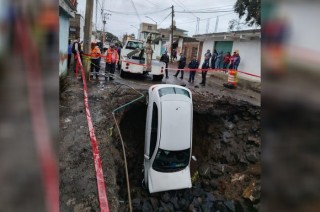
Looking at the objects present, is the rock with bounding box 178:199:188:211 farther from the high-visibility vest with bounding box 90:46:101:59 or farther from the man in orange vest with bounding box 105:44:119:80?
the high-visibility vest with bounding box 90:46:101:59

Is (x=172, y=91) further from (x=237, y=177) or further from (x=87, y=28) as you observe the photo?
(x=87, y=28)

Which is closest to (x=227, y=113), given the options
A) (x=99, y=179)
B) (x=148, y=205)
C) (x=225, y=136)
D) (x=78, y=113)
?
(x=225, y=136)

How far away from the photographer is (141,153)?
1024cm

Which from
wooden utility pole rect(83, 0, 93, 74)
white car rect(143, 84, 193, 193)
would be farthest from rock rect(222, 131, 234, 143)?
wooden utility pole rect(83, 0, 93, 74)

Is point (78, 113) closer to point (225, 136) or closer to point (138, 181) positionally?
point (138, 181)

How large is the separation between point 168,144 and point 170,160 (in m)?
0.59

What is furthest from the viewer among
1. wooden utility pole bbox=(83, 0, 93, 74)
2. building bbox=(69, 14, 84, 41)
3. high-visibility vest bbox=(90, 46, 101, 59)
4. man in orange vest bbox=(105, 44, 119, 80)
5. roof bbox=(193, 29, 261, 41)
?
building bbox=(69, 14, 84, 41)

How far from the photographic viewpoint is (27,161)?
0.45 meters

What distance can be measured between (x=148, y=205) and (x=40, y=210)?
785 cm

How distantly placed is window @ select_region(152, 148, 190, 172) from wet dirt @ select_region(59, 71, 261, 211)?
85 cm

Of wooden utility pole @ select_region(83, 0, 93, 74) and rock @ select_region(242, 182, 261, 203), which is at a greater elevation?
wooden utility pole @ select_region(83, 0, 93, 74)

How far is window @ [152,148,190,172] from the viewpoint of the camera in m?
7.99

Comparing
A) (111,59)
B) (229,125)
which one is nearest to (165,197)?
(229,125)

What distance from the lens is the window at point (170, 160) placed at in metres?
7.99
